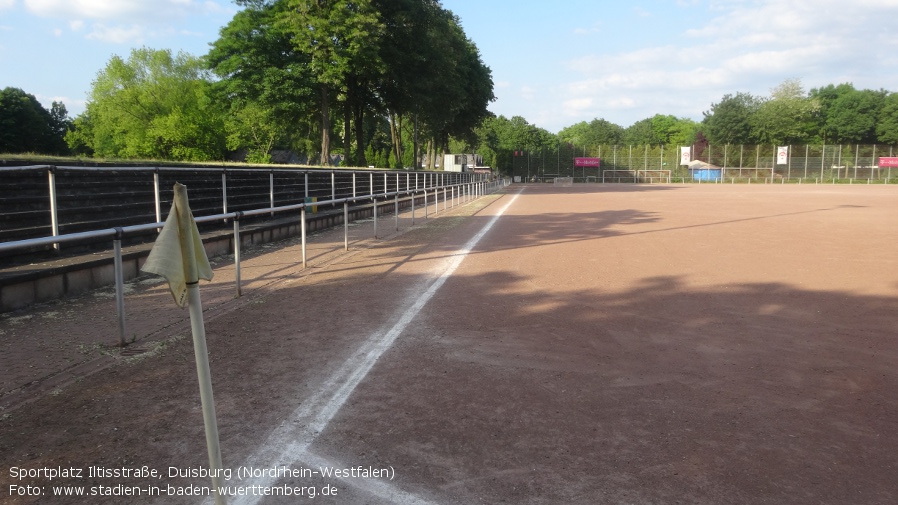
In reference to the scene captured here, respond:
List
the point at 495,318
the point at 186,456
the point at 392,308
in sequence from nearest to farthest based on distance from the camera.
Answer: the point at 186,456 → the point at 495,318 → the point at 392,308

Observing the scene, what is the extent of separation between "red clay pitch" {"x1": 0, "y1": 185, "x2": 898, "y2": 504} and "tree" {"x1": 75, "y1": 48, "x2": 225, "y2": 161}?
181 feet

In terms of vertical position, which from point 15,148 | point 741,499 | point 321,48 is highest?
point 321,48

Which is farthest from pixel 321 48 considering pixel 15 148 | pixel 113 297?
pixel 15 148

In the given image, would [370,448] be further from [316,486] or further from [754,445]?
[754,445]

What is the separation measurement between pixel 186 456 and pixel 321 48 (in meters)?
32.4

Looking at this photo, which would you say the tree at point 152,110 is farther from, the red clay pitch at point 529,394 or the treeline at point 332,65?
the red clay pitch at point 529,394

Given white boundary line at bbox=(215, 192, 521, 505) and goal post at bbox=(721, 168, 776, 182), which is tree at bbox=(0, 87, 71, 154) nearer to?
white boundary line at bbox=(215, 192, 521, 505)

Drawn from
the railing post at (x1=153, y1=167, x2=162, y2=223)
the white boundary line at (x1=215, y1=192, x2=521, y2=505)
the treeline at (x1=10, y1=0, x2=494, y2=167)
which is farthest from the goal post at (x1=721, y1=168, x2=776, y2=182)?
the white boundary line at (x1=215, y1=192, x2=521, y2=505)

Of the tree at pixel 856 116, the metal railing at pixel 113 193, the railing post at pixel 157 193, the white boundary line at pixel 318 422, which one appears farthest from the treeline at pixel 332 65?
the tree at pixel 856 116

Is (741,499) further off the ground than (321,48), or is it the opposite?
(321,48)

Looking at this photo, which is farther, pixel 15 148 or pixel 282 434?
pixel 15 148

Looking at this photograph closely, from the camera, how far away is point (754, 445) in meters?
3.90

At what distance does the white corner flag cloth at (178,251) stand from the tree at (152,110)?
5948 centimetres

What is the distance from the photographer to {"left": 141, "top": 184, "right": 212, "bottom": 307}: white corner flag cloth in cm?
254
